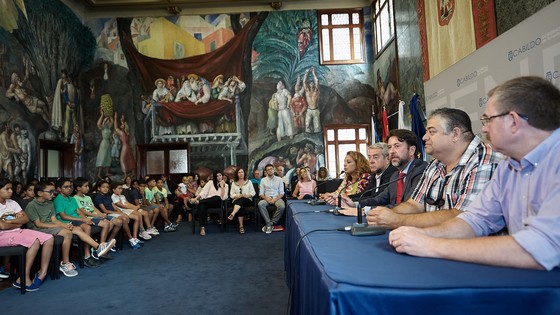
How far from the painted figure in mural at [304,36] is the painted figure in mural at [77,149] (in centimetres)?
680

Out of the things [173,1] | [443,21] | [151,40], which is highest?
[173,1]

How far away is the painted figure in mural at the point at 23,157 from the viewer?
7.79m

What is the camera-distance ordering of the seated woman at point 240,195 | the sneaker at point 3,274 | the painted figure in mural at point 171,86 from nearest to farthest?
the sneaker at point 3,274, the seated woman at point 240,195, the painted figure in mural at point 171,86

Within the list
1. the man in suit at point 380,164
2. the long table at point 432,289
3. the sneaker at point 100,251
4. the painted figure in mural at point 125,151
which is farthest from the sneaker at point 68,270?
the painted figure in mural at point 125,151

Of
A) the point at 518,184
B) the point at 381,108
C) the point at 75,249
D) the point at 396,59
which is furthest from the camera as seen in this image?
the point at 381,108

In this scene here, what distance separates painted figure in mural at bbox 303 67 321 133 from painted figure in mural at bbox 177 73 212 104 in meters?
2.94

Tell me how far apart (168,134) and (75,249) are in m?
6.23

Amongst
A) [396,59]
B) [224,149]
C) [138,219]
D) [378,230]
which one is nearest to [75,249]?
[138,219]

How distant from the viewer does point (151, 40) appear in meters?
11.4

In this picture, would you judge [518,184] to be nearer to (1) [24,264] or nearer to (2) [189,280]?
(2) [189,280]

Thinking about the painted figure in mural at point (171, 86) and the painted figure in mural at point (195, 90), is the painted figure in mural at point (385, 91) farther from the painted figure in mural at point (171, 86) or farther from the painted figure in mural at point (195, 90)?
the painted figure in mural at point (171, 86)

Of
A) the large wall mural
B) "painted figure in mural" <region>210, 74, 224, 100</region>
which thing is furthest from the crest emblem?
"painted figure in mural" <region>210, 74, 224, 100</region>

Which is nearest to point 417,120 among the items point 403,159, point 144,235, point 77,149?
point 403,159

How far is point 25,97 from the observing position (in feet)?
26.3
